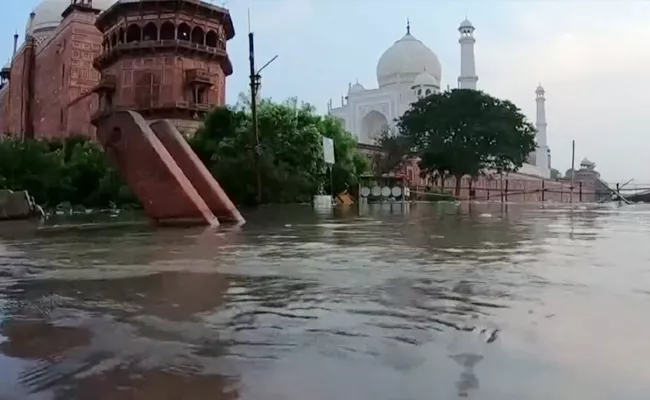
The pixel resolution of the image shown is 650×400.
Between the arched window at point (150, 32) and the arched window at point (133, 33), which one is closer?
the arched window at point (150, 32)

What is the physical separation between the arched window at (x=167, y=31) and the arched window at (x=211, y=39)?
1898 millimetres

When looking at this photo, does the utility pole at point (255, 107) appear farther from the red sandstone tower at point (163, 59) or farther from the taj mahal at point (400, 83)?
the taj mahal at point (400, 83)

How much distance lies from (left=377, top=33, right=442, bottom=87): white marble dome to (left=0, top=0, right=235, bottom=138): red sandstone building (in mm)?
23795

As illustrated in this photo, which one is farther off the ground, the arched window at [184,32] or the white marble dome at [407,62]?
the white marble dome at [407,62]

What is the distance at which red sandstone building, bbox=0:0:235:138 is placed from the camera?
32.9 metres

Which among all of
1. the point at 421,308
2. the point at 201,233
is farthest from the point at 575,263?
the point at 201,233

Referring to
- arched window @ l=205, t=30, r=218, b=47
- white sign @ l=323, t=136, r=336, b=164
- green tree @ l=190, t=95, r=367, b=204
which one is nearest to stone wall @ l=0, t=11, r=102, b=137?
arched window @ l=205, t=30, r=218, b=47

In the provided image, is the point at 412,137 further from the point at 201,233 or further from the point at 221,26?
the point at 201,233

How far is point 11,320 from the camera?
2273 millimetres

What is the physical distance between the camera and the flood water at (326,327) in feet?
5.03

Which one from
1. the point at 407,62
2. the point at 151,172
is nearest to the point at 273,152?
the point at 151,172

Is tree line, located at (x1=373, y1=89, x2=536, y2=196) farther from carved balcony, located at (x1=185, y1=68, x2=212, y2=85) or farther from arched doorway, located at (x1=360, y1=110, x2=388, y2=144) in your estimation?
arched doorway, located at (x1=360, y1=110, x2=388, y2=144)

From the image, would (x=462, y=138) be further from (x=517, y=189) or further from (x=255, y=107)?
(x=255, y=107)

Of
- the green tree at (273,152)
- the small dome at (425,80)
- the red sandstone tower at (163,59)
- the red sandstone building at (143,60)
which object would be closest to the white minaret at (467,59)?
the small dome at (425,80)
